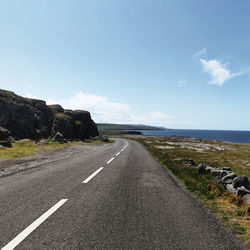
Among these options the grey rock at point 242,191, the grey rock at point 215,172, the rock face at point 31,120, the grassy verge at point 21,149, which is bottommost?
the grassy verge at point 21,149

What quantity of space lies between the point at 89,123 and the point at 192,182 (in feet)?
189

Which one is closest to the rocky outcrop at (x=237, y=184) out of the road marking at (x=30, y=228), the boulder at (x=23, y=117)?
the road marking at (x=30, y=228)

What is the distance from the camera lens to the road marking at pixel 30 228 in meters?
3.06

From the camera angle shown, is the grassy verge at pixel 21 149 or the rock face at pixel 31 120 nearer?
the grassy verge at pixel 21 149

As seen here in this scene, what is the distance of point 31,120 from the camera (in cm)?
3616

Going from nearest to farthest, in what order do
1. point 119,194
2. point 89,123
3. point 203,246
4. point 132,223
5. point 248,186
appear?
point 203,246 < point 132,223 < point 119,194 < point 248,186 < point 89,123

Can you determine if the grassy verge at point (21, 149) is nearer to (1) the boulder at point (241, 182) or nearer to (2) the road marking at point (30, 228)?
(2) the road marking at point (30, 228)

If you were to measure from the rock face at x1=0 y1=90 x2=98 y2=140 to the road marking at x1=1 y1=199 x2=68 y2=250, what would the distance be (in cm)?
2477

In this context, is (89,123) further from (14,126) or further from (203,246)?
(203,246)

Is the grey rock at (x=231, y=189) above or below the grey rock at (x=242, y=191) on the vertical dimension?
below

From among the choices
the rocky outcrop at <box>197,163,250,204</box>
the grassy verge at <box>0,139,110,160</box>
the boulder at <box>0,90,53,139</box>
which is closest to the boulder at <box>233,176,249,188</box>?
the rocky outcrop at <box>197,163,250,204</box>

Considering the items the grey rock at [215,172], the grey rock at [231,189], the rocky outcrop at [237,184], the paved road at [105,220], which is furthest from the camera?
→ the grey rock at [215,172]

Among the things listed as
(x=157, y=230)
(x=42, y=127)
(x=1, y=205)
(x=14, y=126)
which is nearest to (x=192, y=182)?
(x=157, y=230)

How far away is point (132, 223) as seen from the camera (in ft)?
13.2
